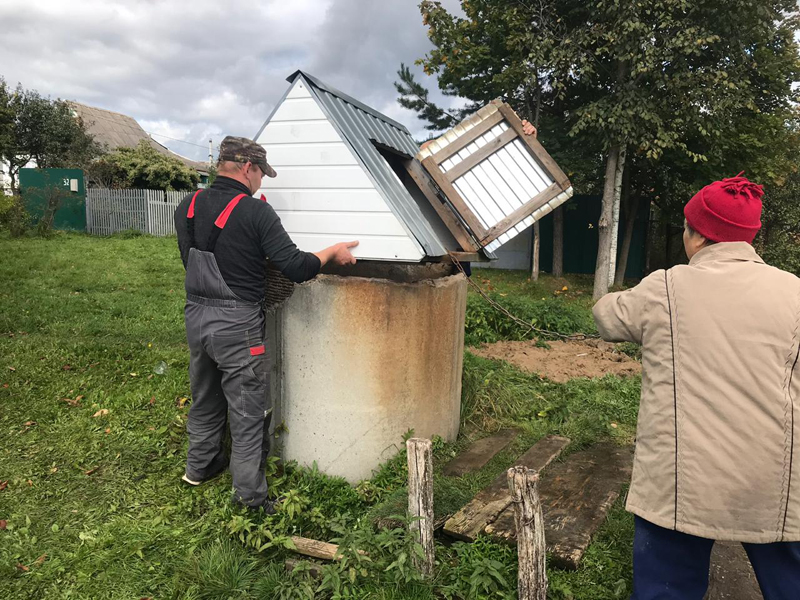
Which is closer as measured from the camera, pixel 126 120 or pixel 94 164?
pixel 94 164

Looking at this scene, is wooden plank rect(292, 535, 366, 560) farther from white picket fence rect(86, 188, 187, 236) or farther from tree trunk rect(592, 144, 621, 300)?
white picket fence rect(86, 188, 187, 236)

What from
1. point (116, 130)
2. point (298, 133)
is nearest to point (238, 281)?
point (298, 133)

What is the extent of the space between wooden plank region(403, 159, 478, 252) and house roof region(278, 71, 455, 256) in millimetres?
136

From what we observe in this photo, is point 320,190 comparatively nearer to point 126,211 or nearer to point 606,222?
point 606,222

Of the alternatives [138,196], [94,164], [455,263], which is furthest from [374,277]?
[94,164]

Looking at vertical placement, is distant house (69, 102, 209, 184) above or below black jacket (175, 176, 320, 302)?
above

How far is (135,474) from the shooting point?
4.18 meters

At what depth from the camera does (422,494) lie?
2.85 m

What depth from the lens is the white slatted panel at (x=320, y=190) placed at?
3.72 meters

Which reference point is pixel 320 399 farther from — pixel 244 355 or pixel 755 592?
pixel 755 592

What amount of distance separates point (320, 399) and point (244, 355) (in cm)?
74

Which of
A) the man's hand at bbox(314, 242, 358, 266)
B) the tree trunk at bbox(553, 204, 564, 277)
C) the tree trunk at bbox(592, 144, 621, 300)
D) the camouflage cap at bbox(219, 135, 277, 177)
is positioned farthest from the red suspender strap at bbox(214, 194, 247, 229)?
the tree trunk at bbox(553, 204, 564, 277)

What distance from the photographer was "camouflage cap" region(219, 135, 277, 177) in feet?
11.4

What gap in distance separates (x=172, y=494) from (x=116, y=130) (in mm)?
39670
